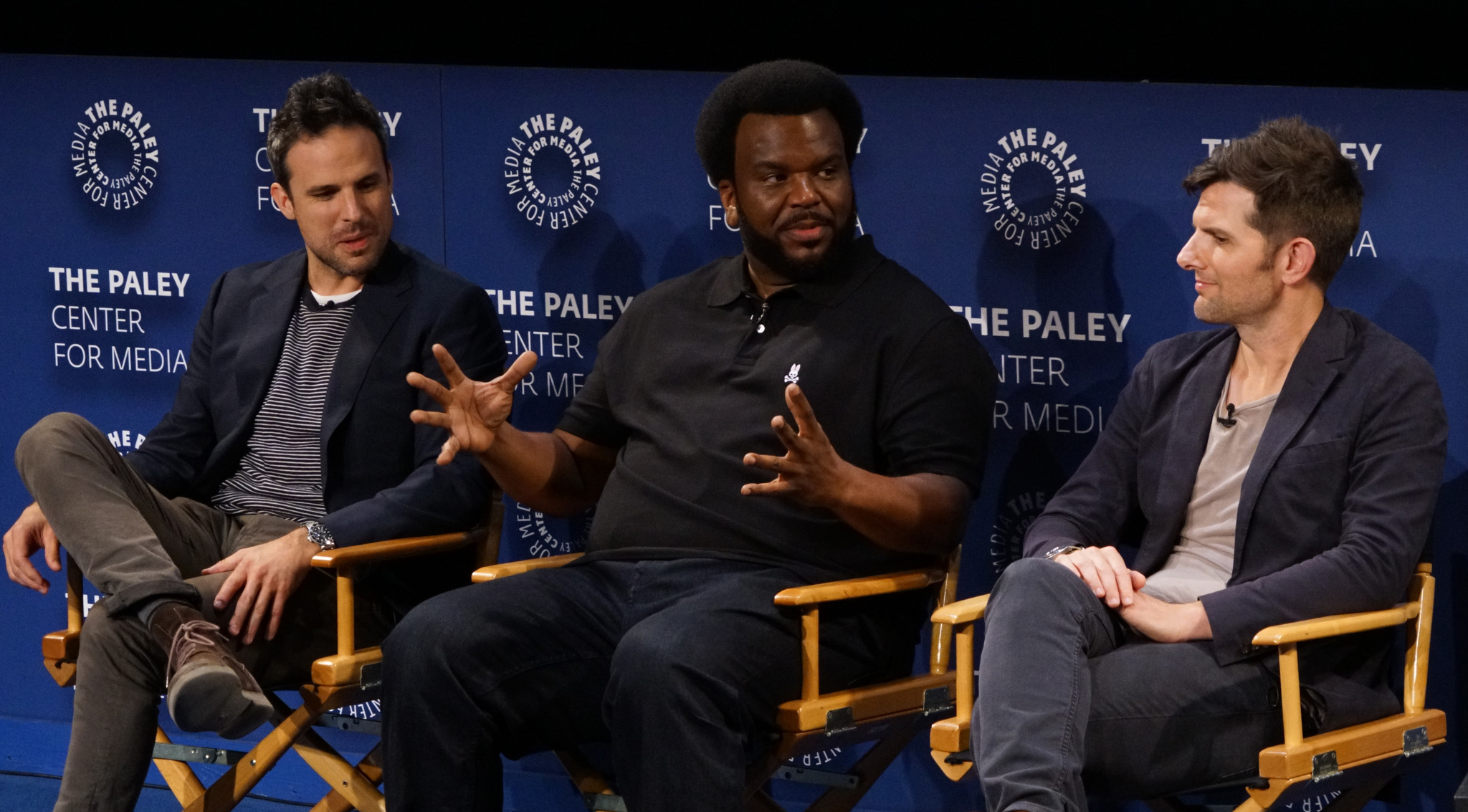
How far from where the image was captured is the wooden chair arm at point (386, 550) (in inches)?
119

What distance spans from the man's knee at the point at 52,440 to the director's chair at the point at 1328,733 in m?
1.65

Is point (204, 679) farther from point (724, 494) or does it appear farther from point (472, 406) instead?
point (724, 494)

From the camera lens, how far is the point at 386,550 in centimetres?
310

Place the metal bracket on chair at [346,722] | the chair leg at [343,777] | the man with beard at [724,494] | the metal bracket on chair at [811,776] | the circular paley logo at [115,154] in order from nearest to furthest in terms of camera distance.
Answer: the man with beard at [724,494]
the chair leg at [343,777]
the metal bracket on chair at [811,776]
the metal bracket on chair at [346,722]
the circular paley logo at [115,154]

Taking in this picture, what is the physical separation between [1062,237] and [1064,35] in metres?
1.39

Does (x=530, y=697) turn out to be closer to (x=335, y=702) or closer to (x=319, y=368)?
(x=335, y=702)

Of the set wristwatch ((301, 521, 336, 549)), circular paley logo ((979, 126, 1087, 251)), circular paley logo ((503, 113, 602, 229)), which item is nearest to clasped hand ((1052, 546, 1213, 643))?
circular paley logo ((979, 126, 1087, 251))

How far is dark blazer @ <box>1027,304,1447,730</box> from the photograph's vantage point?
2.60m

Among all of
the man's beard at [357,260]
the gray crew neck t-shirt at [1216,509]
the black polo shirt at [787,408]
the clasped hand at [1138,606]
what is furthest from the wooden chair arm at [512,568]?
the gray crew neck t-shirt at [1216,509]

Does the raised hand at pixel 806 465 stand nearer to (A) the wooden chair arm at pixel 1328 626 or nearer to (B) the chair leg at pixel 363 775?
(A) the wooden chair arm at pixel 1328 626

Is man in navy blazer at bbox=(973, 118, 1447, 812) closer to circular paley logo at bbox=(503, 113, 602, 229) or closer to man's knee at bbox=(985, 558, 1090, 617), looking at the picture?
man's knee at bbox=(985, 558, 1090, 617)

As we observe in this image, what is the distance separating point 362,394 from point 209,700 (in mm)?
804

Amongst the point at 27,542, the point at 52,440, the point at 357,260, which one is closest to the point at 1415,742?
the point at 357,260

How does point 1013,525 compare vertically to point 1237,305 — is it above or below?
below
